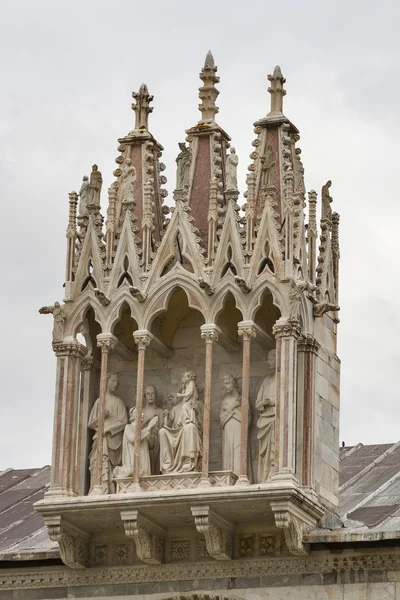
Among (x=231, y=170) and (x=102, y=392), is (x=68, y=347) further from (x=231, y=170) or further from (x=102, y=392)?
(x=231, y=170)

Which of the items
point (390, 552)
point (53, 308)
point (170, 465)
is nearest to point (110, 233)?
point (53, 308)

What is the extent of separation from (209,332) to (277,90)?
3.82 meters

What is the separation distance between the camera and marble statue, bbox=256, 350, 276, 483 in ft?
102

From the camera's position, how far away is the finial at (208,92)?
Answer: 33.3 meters

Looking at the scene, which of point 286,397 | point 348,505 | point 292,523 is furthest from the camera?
point 348,505

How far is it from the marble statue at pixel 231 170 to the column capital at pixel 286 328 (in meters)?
2.10

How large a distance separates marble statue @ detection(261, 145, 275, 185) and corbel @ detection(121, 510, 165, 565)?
4991 mm

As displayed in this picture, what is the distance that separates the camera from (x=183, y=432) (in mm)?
31719

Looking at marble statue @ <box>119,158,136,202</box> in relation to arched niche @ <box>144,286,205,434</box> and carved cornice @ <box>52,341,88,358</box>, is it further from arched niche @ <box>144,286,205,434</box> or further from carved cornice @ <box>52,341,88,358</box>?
carved cornice @ <box>52,341,88,358</box>

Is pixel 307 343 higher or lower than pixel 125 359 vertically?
lower

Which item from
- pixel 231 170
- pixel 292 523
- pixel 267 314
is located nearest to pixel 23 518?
pixel 267 314

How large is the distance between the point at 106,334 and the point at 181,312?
138cm

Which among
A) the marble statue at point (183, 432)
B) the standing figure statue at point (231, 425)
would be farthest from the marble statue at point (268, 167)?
the marble statue at point (183, 432)

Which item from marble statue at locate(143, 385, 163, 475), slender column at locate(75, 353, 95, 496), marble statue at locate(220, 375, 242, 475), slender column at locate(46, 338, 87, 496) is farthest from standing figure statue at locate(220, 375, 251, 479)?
slender column at locate(46, 338, 87, 496)
